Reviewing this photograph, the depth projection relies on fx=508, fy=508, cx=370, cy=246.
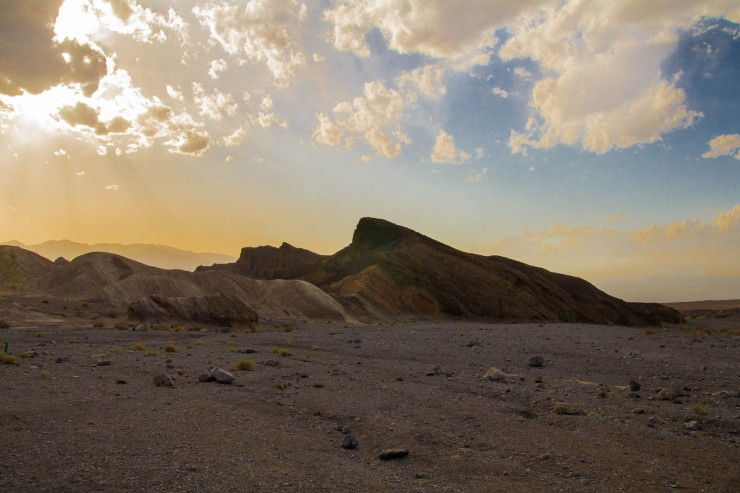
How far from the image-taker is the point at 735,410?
11.4 m

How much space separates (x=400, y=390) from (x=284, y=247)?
362 ft

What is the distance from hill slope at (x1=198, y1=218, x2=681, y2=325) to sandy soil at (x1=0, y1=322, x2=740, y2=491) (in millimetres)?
46532

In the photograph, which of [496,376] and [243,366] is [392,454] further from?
[243,366]

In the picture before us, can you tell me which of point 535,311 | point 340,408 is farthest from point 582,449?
point 535,311

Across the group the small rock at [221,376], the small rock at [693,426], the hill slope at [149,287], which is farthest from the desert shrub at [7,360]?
the hill slope at [149,287]

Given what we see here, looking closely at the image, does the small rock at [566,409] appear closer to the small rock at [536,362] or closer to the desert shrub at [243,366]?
the small rock at [536,362]

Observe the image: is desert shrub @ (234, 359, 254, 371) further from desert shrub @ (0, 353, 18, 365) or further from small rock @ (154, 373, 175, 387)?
desert shrub @ (0, 353, 18, 365)

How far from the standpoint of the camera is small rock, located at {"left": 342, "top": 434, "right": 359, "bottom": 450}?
8719 mm

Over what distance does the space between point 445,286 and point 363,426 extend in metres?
66.1

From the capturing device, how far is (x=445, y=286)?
7488 cm

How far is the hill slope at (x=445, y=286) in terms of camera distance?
70.2 m

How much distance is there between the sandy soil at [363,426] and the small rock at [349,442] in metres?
0.15

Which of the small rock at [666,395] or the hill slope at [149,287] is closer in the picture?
the small rock at [666,395]

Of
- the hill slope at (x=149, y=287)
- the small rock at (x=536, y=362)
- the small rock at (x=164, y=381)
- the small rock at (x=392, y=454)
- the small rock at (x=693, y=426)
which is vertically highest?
the hill slope at (x=149, y=287)
